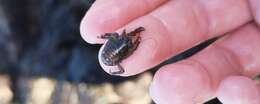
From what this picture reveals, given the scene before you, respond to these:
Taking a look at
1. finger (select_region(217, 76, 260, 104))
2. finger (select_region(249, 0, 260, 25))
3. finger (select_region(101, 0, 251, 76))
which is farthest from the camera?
finger (select_region(249, 0, 260, 25))

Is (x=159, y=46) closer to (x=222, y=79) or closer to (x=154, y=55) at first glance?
(x=154, y=55)

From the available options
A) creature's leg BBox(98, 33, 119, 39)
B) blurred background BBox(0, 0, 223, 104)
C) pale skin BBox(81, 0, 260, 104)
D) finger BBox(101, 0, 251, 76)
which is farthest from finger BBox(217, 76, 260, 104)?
blurred background BBox(0, 0, 223, 104)

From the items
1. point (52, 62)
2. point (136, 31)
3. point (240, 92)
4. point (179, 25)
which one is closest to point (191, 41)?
point (179, 25)

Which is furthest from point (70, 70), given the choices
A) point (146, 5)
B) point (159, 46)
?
point (159, 46)

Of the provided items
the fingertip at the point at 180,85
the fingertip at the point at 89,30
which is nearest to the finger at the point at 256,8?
the fingertip at the point at 180,85

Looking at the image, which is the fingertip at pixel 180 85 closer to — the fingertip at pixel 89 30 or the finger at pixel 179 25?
the finger at pixel 179 25

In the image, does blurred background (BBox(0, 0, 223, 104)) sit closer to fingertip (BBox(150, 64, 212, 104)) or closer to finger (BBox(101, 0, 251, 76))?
finger (BBox(101, 0, 251, 76))
